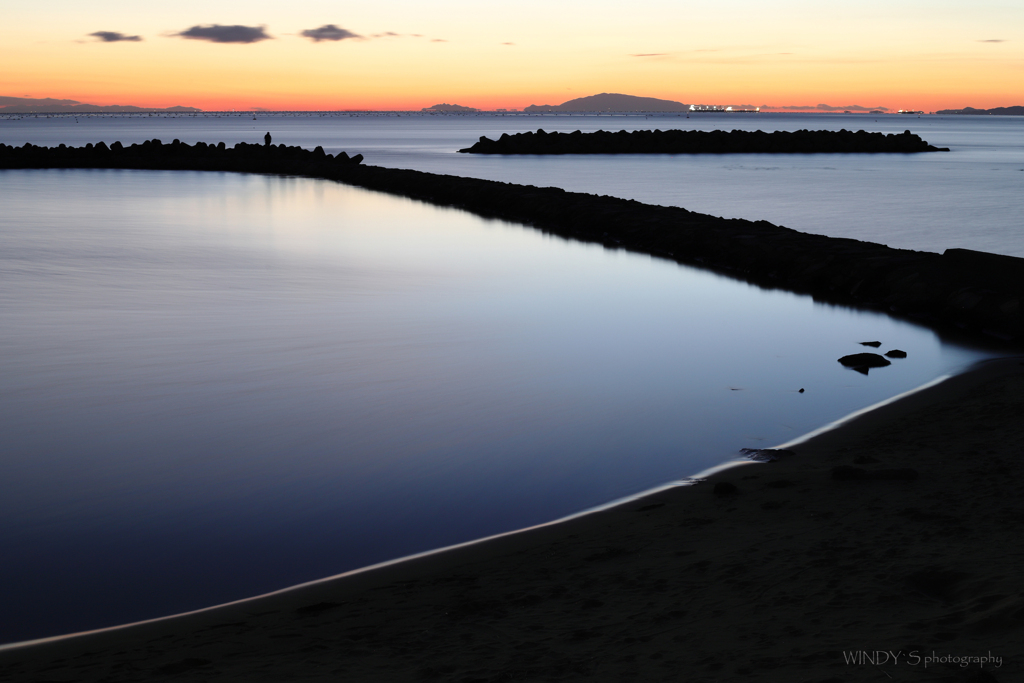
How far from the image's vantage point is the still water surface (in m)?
4.25

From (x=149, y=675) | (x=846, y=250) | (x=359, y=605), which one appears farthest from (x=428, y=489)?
(x=846, y=250)

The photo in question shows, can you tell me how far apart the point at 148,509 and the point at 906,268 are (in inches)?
387

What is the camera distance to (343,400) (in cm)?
679

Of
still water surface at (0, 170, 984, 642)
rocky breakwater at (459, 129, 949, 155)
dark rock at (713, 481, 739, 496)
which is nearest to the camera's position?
still water surface at (0, 170, 984, 642)

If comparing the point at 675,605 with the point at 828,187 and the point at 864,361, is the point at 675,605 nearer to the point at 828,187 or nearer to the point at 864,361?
the point at 864,361

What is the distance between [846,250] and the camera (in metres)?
12.9

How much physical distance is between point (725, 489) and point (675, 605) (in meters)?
1.38

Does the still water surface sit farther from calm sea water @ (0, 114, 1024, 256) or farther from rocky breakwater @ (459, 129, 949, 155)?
rocky breakwater @ (459, 129, 949, 155)

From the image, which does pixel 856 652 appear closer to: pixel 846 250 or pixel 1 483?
pixel 1 483

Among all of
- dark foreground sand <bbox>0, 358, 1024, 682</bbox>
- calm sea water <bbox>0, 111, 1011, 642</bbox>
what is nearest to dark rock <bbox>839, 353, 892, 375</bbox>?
calm sea water <bbox>0, 111, 1011, 642</bbox>

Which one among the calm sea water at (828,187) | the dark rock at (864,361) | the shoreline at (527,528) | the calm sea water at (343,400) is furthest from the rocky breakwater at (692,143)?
the shoreline at (527,528)

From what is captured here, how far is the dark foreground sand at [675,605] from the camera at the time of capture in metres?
Result: 2.82

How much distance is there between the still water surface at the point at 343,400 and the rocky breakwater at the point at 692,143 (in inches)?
1587

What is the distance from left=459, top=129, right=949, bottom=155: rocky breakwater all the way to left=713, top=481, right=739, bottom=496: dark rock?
49734mm
